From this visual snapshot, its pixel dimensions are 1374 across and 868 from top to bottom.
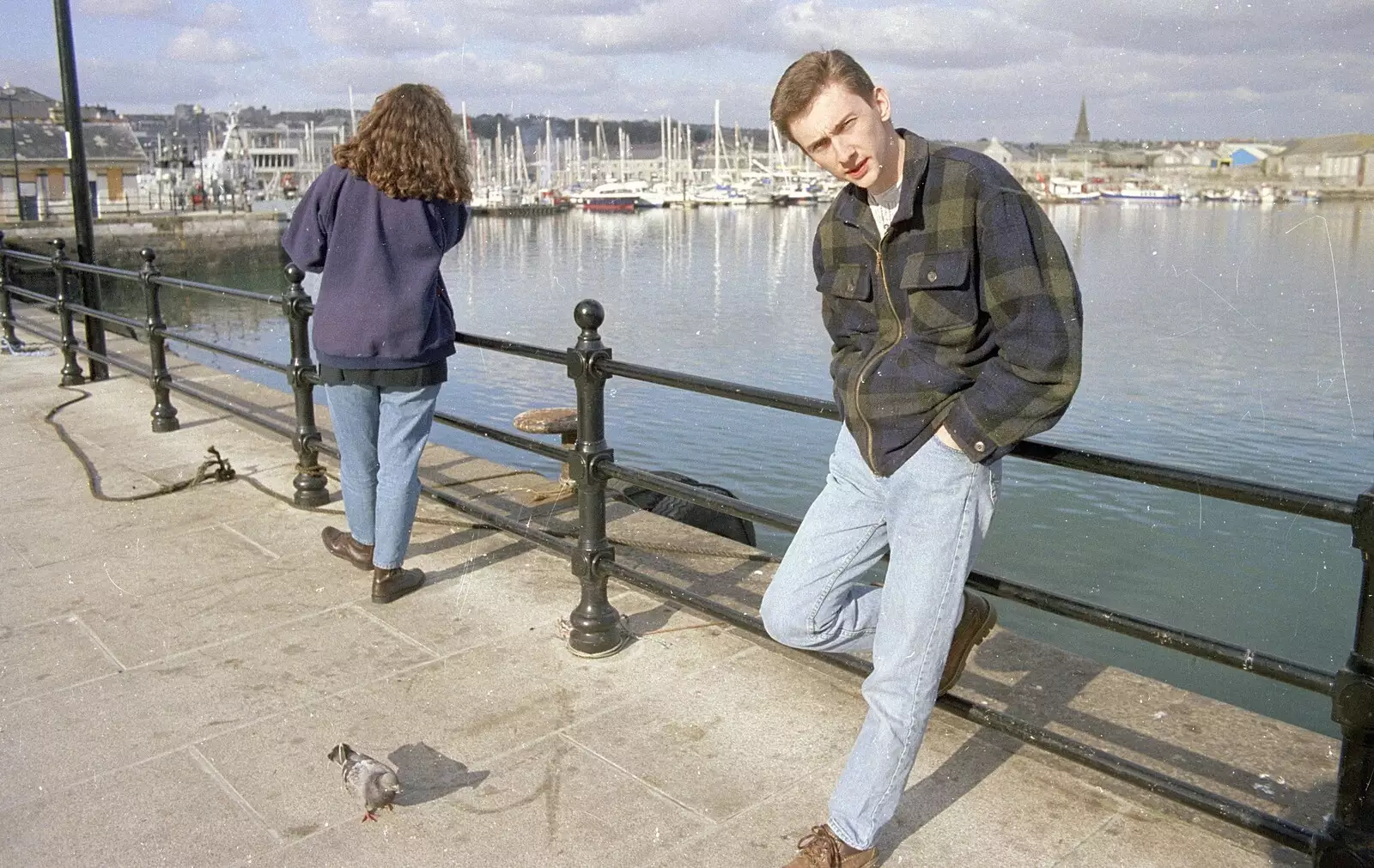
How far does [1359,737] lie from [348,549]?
12.4 ft

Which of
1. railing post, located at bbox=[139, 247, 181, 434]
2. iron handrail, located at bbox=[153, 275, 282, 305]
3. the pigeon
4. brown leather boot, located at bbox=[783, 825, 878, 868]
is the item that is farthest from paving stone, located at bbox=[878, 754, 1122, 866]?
railing post, located at bbox=[139, 247, 181, 434]

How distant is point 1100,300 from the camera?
2872 cm

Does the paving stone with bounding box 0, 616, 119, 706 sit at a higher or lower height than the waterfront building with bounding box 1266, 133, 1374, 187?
lower

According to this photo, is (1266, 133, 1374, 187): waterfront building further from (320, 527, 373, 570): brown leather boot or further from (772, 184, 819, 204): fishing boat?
(320, 527, 373, 570): brown leather boot

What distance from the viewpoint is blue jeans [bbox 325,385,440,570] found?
4465 millimetres

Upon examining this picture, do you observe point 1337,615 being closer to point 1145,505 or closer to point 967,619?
point 1145,505

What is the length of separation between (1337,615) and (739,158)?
447ft

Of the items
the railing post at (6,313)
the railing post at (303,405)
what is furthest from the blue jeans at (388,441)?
the railing post at (6,313)

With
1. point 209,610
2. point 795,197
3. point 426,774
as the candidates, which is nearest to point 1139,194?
point 795,197

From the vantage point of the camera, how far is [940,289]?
245 cm

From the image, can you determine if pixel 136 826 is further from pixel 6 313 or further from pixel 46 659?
pixel 6 313

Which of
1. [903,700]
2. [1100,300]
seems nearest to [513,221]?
[1100,300]

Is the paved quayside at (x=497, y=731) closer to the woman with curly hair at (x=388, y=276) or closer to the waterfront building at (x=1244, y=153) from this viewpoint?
the woman with curly hair at (x=388, y=276)

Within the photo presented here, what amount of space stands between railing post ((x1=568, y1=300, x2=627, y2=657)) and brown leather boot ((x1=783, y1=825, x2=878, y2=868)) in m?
1.46
